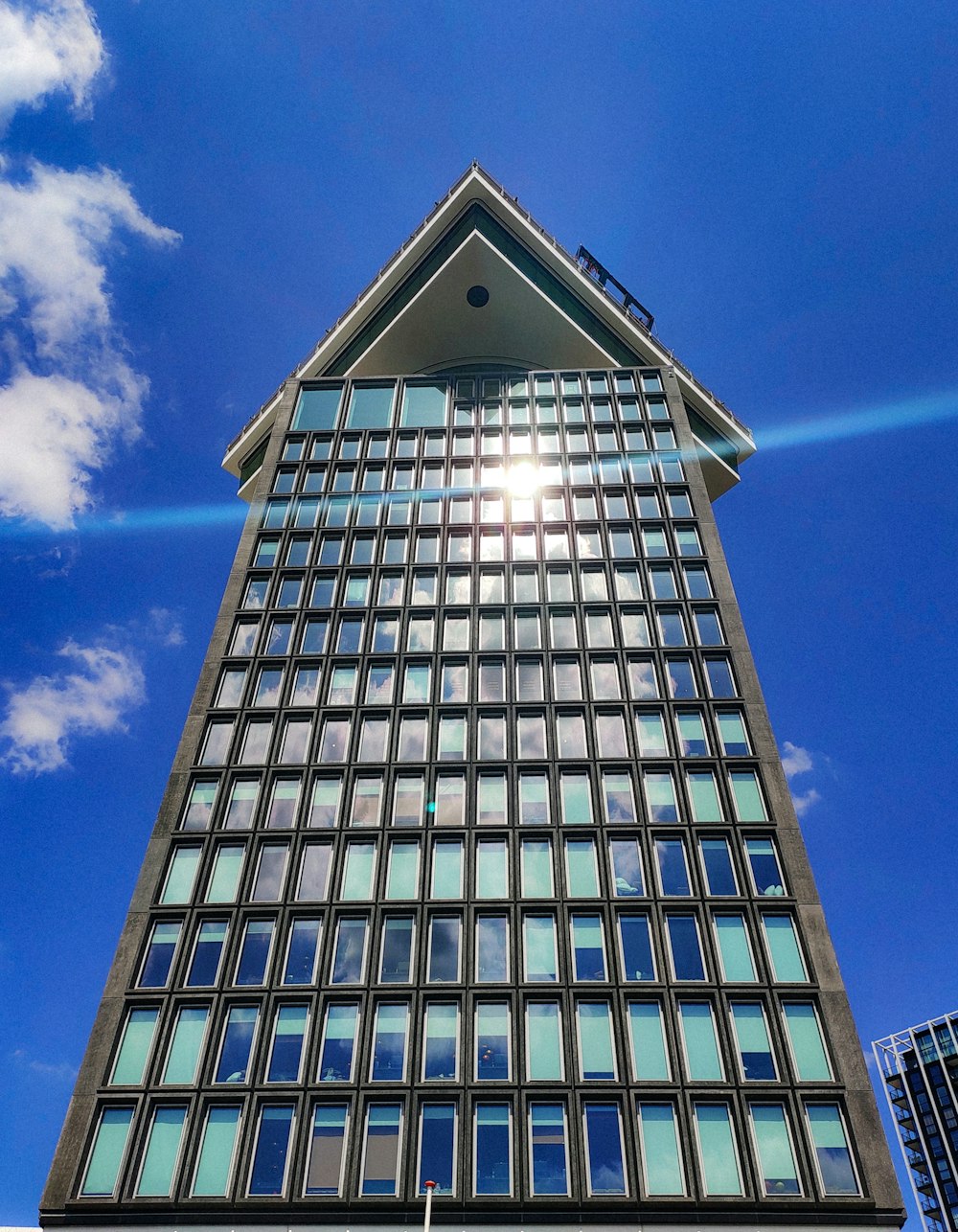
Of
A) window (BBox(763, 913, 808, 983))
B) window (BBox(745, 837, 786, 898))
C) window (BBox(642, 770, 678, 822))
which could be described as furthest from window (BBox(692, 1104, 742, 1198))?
window (BBox(642, 770, 678, 822))

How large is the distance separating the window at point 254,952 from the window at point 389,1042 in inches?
176

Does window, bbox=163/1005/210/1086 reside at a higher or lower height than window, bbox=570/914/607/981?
lower

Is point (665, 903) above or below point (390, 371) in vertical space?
below

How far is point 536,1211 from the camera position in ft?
88.0

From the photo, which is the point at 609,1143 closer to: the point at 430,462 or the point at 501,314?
the point at 430,462

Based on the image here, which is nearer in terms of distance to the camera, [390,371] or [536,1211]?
[536,1211]

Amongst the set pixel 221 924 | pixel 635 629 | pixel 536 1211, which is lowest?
pixel 536 1211

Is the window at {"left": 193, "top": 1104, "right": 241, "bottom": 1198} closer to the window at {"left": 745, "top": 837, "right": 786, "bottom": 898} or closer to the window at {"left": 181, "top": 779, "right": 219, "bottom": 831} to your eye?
the window at {"left": 181, "top": 779, "right": 219, "bottom": 831}

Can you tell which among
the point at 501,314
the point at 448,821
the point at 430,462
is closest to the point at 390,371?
the point at 501,314

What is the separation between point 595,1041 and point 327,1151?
8.95m

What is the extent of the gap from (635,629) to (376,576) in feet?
44.0

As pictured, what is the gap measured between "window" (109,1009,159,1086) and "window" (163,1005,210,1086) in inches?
29.9

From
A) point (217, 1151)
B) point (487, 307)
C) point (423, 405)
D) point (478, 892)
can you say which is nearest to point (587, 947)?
point (478, 892)

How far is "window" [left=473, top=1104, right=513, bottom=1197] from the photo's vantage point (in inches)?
1077
